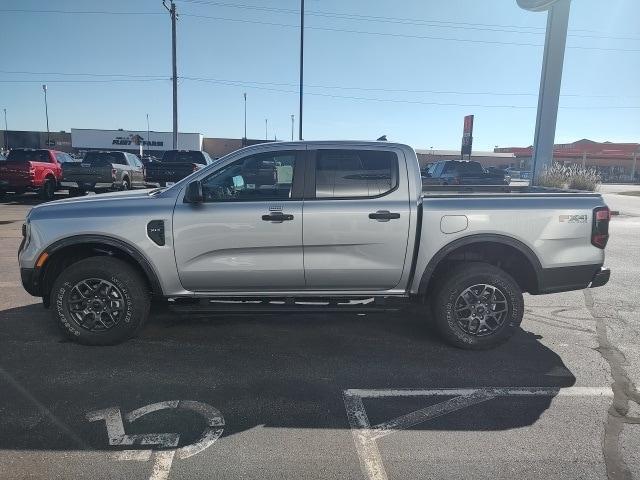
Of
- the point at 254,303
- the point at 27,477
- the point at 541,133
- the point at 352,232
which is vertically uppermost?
the point at 541,133

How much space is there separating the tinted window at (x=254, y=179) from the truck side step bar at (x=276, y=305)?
3.20 feet

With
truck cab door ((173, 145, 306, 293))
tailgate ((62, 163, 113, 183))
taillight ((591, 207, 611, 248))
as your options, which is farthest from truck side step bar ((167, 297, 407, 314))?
tailgate ((62, 163, 113, 183))

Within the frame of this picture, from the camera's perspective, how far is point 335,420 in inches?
130

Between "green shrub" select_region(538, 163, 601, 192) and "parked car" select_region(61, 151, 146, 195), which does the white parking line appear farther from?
"green shrub" select_region(538, 163, 601, 192)

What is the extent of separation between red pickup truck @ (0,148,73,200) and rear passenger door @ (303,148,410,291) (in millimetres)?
16165

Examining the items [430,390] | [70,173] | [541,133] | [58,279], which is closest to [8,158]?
[70,173]

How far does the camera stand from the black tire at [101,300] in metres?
4.34

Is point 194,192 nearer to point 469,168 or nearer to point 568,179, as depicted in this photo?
point 469,168

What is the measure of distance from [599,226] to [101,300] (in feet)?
15.5

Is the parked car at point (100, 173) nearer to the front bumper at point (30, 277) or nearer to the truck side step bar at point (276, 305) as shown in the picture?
the front bumper at point (30, 277)

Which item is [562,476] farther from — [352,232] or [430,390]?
[352,232]

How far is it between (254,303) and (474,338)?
84.2 inches

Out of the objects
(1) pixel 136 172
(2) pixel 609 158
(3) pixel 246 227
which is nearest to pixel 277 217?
(3) pixel 246 227

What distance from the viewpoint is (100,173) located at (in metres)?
17.7
